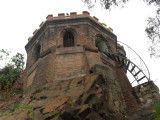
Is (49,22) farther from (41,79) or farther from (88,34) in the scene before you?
(41,79)

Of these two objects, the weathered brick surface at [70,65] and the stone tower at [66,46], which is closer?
the weathered brick surface at [70,65]

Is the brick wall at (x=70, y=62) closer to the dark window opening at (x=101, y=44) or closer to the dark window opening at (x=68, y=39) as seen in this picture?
the dark window opening at (x=68, y=39)

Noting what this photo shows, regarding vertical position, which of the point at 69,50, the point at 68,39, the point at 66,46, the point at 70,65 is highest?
the point at 68,39

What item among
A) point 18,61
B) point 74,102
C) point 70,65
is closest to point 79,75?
point 70,65

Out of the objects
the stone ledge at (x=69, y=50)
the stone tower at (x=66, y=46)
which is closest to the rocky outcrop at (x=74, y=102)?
the stone tower at (x=66, y=46)

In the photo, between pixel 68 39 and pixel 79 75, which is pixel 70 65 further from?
pixel 68 39

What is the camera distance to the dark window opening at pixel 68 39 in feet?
40.0

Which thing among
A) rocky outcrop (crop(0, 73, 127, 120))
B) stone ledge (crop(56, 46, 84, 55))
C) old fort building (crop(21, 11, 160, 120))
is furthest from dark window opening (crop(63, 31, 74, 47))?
rocky outcrop (crop(0, 73, 127, 120))

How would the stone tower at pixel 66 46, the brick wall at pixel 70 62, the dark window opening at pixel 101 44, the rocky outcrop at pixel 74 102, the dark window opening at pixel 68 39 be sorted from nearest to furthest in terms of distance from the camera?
the rocky outcrop at pixel 74 102 → the brick wall at pixel 70 62 → the stone tower at pixel 66 46 → the dark window opening at pixel 68 39 → the dark window opening at pixel 101 44

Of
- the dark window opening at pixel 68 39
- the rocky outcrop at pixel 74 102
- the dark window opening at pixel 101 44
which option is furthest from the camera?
the dark window opening at pixel 101 44

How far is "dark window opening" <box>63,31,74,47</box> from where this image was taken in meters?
12.2

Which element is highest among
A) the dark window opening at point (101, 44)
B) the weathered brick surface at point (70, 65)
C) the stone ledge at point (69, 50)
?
the dark window opening at point (101, 44)

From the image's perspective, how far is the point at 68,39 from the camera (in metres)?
12.4

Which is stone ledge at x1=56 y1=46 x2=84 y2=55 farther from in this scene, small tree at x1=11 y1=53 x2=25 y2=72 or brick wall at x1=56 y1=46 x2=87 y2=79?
small tree at x1=11 y1=53 x2=25 y2=72
